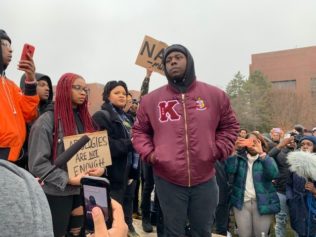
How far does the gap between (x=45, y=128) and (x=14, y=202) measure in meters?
2.41

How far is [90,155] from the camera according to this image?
3066 millimetres

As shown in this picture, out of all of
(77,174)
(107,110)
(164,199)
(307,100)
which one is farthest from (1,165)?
(307,100)

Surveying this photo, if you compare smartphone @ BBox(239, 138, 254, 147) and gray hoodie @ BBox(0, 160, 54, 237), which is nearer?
gray hoodie @ BBox(0, 160, 54, 237)

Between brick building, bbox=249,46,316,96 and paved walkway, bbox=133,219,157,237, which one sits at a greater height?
brick building, bbox=249,46,316,96

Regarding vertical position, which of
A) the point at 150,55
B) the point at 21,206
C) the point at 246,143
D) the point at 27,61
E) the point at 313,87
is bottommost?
the point at 246,143

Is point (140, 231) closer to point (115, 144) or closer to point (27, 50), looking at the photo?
point (115, 144)

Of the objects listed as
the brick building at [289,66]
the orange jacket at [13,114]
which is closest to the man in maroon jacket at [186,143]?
the orange jacket at [13,114]

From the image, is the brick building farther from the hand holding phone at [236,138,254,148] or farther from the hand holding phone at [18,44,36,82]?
Answer: the hand holding phone at [18,44,36,82]

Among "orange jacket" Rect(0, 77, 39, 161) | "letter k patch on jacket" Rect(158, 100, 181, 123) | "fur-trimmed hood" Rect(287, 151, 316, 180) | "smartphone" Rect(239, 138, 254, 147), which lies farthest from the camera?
"smartphone" Rect(239, 138, 254, 147)

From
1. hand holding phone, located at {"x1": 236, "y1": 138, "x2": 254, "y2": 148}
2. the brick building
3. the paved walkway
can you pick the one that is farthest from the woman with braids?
the brick building

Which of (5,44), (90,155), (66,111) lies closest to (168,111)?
(90,155)

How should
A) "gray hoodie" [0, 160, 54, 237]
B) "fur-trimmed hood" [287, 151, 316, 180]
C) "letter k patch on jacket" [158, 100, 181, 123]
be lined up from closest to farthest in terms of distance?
"gray hoodie" [0, 160, 54, 237] → "letter k patch on jacket" [158, 100, 181, 123] → "fur-trimmed hood" [287, 151, 316, 180]

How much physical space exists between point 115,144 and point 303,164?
235 cm

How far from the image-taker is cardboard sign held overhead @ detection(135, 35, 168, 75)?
17.5ft
